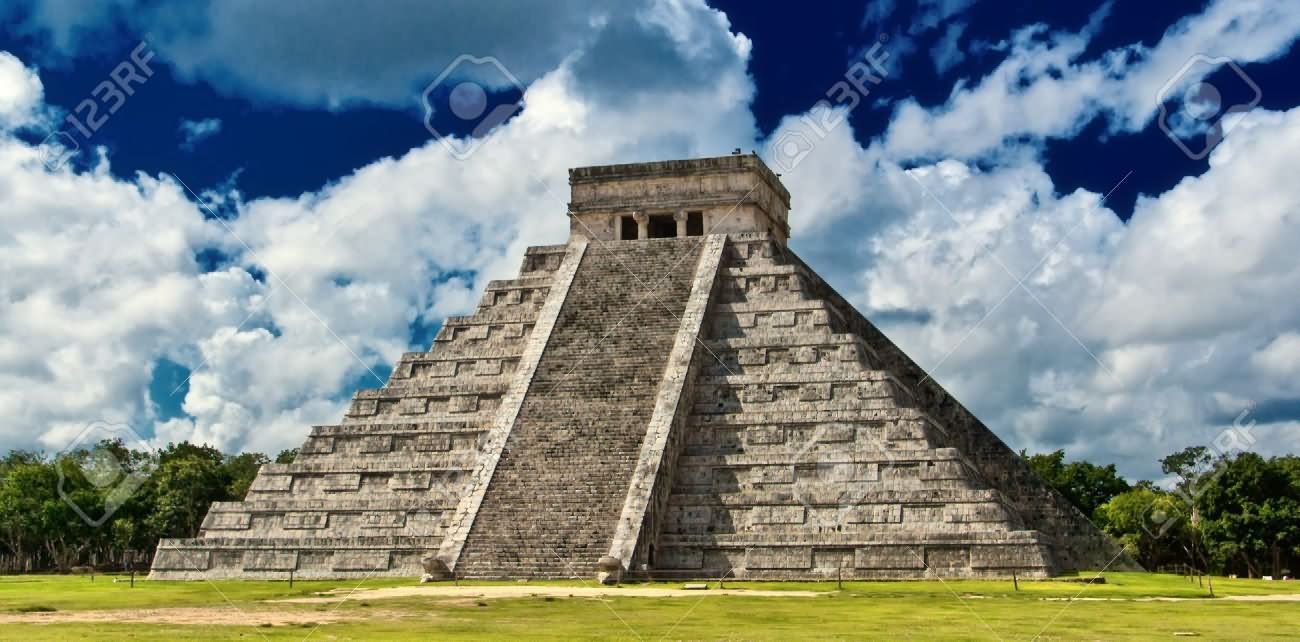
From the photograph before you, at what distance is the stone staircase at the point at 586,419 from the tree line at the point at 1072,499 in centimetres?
1496

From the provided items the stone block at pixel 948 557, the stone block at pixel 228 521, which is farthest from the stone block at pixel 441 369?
the stone block at pixel 948 557

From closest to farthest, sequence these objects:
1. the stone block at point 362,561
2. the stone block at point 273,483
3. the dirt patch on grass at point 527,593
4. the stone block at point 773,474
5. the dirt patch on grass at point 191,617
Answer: the dirt patch on grass at point 191,617 < the dirt patch on grass at point 527,593 < the stone block at point 362,561 < the stone block at point 773,474 < the stone block at point 273,483

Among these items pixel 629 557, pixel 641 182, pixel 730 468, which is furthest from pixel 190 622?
pixel 641 182

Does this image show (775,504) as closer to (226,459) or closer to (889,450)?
(889,450)

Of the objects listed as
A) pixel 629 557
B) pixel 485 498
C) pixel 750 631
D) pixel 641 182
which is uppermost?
pixel 641 182

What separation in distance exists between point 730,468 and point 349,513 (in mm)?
7383

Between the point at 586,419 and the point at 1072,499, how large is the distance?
29767 mm

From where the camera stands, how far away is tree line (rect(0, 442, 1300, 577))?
33.4 m

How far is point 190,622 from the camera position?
13.4m

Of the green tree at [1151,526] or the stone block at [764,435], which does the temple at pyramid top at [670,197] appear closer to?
the stone block at [764,435]

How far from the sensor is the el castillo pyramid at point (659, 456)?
22188 mm

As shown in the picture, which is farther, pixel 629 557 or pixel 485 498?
pixel 485 498

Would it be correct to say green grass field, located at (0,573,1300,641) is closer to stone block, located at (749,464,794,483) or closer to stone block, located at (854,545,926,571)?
stone block, located at (854,545,926,571)

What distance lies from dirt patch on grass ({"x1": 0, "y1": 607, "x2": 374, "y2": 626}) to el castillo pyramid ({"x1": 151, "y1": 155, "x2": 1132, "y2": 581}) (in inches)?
263
